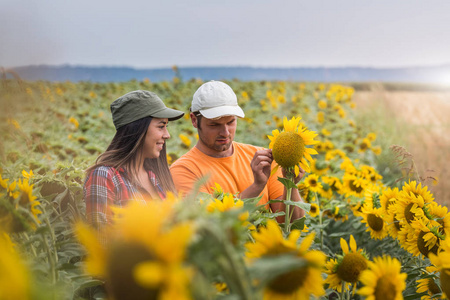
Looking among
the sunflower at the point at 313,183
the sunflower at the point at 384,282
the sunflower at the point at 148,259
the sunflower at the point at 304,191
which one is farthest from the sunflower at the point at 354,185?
the sunflower at the point at 148,259

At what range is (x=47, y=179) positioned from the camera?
1314 mm

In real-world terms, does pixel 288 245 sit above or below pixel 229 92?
below

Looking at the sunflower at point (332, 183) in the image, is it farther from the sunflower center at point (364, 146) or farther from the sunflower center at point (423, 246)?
the sunflower center at point (364, 146)

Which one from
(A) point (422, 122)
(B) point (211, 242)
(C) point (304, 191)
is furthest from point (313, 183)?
(A) point (422, 122)

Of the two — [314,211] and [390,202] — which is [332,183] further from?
[390,202]

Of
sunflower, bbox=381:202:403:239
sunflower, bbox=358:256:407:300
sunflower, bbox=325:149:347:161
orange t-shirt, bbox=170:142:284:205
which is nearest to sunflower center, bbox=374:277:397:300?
sunflower, bbox=358:256:407:300

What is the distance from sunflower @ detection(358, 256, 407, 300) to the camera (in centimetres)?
76

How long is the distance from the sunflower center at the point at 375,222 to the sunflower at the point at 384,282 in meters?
1.00

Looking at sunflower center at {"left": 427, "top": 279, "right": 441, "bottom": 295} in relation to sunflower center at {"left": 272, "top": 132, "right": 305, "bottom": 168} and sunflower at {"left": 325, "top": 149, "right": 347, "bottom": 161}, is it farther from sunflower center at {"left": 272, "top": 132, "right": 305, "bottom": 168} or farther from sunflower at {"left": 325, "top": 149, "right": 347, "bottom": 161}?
sunflower at {"left": 325, "top": 149, "right": 347, "bottom": 161}

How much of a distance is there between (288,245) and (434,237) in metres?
0.86

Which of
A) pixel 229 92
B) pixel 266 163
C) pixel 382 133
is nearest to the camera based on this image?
pixel 266 163

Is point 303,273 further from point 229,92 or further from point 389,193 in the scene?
point 229,92

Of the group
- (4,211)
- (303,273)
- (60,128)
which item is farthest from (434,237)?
(60,128)

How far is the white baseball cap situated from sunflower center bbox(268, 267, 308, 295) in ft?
4.52
